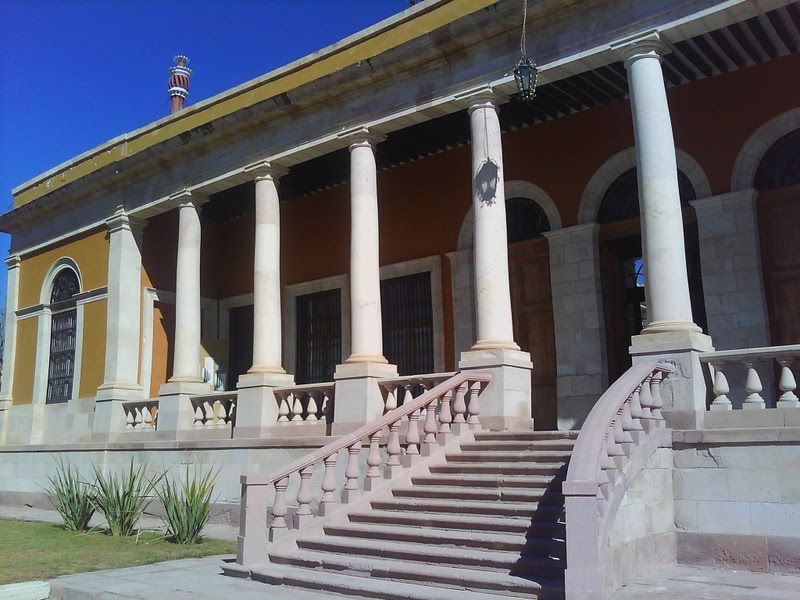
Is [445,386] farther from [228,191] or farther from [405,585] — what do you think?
[228,191]

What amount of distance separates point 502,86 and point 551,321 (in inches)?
167

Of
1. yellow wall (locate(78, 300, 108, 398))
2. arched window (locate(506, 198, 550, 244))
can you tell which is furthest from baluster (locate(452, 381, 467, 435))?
yellow wall (locate(78, 300, 108, 398))

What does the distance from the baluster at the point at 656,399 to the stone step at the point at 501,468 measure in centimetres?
113

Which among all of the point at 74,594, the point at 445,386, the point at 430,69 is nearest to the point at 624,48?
the point at 430,69

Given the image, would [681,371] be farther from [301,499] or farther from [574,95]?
[574,95]

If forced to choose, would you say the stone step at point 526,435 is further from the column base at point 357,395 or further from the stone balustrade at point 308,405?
the stone balustrade at point 308,405

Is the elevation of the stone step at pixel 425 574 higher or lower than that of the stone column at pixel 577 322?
lower

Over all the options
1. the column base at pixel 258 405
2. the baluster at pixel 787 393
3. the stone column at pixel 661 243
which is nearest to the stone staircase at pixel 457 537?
the stone column at pixel 661 243

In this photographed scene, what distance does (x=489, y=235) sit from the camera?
11.2 meters

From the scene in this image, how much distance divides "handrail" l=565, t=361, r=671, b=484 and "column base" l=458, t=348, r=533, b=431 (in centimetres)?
232

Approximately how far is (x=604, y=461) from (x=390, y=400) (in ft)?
16.5

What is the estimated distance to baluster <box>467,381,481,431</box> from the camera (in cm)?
1051

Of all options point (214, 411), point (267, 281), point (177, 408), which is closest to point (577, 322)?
point (267, 281)

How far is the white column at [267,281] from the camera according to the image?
13570 millimetres
